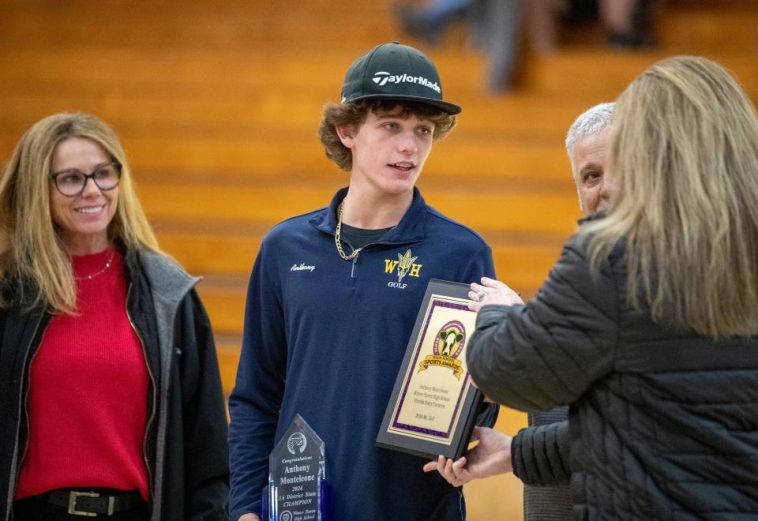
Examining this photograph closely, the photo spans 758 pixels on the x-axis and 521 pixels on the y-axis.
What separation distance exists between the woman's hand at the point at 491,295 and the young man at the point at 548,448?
0.05ft

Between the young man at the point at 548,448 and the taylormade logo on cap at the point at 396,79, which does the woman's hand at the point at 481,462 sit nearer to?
the young man at the point at 548,448

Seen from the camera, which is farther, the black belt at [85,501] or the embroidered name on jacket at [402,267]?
the black belt at [85,501]

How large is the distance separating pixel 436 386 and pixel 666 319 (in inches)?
18.9

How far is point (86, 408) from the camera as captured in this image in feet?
7.68

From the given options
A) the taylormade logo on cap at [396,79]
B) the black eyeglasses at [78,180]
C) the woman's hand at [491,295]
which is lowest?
the woman's hand at [491,295]

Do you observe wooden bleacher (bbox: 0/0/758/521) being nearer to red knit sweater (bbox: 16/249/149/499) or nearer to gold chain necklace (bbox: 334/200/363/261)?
red knit sweater (bbox: 16/249/149/499)

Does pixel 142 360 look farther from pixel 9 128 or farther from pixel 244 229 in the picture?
pixel 9 128

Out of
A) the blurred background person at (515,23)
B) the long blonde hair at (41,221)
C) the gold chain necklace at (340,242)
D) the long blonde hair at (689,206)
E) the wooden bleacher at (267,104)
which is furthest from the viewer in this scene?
the blurred background person at (515,23)

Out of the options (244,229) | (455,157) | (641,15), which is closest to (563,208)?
(455,157)

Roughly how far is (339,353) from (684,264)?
2.42 feet

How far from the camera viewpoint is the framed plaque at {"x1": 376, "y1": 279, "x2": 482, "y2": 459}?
179 cm

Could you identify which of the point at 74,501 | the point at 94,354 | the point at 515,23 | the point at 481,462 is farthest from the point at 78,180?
the point at 515,23

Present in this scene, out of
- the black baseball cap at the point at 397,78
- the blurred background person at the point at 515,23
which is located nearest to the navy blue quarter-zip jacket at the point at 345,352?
the black baseball cap at the point at 397,78

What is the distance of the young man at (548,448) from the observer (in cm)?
173
